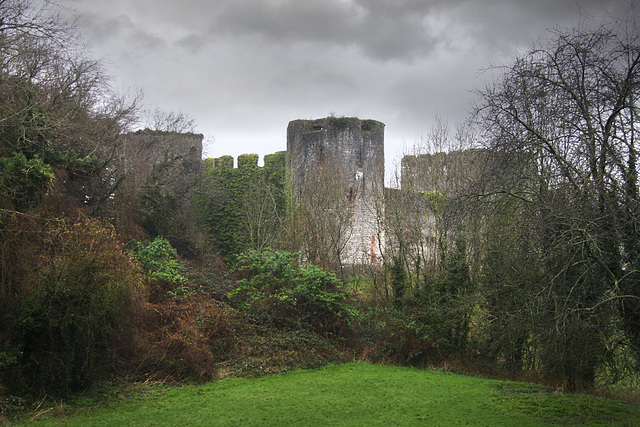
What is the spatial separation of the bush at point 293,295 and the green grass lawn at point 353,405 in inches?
115

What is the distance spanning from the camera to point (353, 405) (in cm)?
879

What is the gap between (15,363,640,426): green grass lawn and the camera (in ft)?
24.6

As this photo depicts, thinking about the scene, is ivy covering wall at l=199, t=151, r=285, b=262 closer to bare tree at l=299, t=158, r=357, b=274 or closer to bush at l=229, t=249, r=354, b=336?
bare tree at l=299, t=158, r=357, b=274

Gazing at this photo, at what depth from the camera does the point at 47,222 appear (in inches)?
380

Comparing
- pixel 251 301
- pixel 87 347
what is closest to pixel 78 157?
pixel 251 301

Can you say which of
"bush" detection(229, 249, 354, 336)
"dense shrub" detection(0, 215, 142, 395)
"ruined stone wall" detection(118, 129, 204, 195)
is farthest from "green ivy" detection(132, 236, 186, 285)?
"ruined stone wall" detection(118, 129, 204, 195)

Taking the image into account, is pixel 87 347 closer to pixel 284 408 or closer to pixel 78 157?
pixel 284 408

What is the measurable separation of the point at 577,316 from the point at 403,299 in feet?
28.4

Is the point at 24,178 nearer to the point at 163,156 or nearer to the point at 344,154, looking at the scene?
the point at 163,156

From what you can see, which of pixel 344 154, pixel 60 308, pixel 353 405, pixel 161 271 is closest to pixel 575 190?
pixel 353 405

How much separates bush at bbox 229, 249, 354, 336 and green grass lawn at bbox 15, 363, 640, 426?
293 centimetres

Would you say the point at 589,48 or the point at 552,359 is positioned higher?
the point at 589,48

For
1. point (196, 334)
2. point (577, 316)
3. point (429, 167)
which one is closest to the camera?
point (577, 316)

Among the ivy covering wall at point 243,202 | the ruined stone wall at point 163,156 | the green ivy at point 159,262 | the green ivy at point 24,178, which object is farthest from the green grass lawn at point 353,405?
the ivy covering wall at point 243,202
